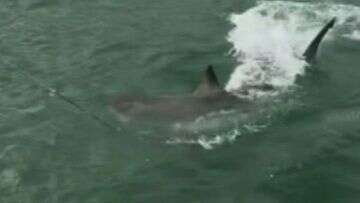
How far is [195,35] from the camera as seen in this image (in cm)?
2173

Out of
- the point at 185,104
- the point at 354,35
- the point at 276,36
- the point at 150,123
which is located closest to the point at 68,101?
the point at 150,123

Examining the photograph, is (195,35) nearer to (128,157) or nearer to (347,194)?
(128,157)

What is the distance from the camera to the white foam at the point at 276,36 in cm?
1911

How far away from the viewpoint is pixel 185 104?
16938mm

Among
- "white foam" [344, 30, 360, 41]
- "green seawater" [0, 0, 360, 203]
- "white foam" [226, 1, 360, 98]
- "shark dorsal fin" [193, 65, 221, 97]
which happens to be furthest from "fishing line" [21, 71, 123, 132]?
"white foam" [344, 30, 360, 41]

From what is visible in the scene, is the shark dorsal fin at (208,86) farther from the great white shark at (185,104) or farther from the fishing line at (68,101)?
the fishing line at (68,101)

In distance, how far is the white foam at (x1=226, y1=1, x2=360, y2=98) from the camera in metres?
19.1

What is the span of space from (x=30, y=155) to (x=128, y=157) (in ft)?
6.95

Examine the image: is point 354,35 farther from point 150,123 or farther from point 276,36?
point 150,123

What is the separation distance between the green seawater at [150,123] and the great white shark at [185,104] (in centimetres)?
31

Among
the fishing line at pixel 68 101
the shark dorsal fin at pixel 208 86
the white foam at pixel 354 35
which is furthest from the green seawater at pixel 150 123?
the shark dorsal fin at pixel 208 86

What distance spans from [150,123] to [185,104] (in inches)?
38.2

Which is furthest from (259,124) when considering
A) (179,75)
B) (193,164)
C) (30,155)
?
(30,155)

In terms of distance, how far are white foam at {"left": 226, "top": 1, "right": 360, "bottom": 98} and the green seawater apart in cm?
30
